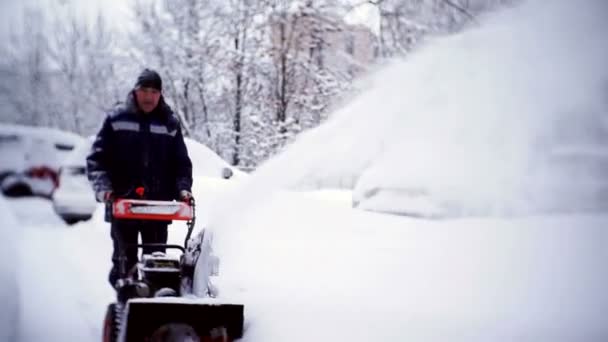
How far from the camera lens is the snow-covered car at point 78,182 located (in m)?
4.88

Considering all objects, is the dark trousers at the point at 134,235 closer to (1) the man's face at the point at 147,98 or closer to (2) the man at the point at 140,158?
(2) the man at the point at 140,158

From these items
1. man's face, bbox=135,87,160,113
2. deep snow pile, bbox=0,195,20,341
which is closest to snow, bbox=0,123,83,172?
man's face, bbox=135,87,160,113

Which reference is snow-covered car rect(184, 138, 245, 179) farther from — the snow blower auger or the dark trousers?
the snow blower auger

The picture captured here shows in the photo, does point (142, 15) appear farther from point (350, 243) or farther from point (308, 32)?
point (350, 243)

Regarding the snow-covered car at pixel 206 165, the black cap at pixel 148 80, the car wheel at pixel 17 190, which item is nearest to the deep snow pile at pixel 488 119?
the snow-covered car at pixel 206 165

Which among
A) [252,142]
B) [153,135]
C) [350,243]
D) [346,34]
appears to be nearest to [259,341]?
[350,243]

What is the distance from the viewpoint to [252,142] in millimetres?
8797

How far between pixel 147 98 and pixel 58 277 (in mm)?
2100

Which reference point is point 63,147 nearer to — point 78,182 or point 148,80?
point 78,182

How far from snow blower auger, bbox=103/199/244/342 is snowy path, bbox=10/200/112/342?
46cm

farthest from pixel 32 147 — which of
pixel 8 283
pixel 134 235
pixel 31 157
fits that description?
pixel 8 283

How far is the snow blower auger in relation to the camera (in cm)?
220

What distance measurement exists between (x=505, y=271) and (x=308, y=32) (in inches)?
171

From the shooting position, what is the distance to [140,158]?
3.14m
